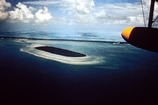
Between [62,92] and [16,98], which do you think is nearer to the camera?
[16,98]

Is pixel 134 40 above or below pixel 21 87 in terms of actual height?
above

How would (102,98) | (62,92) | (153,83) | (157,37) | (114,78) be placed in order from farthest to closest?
1. (114,78)
2. (153,83)
3. (62,92)
4. (102,98)
5. (157,37)

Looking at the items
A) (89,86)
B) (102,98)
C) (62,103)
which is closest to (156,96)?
(102,98)

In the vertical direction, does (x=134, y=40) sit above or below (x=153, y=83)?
above

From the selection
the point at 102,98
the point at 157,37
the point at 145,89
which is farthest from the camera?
the point at 145,89

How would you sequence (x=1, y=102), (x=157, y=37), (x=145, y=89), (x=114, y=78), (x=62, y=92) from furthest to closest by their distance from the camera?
1. (x=114, y=78)
2. (x=145, y=89)
3. (x=62, y=92)
4. (x=157, y=37)
5. (x=1, y=102)

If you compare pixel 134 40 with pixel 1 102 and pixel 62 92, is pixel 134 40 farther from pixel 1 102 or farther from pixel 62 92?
pixel 1 102

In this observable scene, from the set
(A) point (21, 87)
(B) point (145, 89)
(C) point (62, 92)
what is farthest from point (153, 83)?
(A) point (21, 87)

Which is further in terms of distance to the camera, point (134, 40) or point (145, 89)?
point (145, 89)

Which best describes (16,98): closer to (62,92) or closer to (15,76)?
(62,92)
